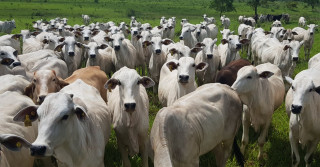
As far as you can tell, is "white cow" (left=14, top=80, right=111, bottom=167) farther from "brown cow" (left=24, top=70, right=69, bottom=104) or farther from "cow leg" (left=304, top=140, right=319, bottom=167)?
"cow leg" (left=304, top=140, right=319, bottom=167)

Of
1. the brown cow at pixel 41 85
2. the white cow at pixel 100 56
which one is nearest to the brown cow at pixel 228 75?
the brown cow at pixel 41 85

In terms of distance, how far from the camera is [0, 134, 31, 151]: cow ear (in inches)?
119

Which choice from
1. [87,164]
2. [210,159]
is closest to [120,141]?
[87,164]

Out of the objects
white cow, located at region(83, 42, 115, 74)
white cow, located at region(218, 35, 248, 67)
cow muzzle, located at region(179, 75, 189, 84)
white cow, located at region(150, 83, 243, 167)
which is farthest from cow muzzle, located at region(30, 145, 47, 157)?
white cow, located at region(218, 35, 248, 67)

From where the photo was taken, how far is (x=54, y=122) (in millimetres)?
3090

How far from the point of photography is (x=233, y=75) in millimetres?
7164

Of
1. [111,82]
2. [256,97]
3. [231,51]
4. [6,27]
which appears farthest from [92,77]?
[6,27]

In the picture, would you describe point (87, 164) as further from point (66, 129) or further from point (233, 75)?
point (233, 75)

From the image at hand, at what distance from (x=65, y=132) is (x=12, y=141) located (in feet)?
1.68

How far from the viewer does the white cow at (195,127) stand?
12.5 feet

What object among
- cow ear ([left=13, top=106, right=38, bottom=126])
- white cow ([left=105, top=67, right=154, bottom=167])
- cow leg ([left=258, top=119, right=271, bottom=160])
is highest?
cow ear ([left=13, top=106, right=38, bottom=126])

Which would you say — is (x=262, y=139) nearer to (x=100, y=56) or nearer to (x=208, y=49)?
(x=208, y=49)

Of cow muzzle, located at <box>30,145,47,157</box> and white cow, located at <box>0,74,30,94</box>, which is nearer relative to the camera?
cow muzzle, located at <box>30,145,47,157</box>

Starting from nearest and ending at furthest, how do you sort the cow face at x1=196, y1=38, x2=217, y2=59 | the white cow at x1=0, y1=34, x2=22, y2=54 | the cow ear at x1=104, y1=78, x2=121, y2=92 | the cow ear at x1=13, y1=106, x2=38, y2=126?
the cow ear at x1=13, y1=106, x2=38, y2=126 → the cow ear at x1=104, y1=78, x2=121, y2=92 → the cow face at x1=196, y1=38, x2=217, y2=59 → the white cow at x1=0, y1=34, x2=22, y2=54
